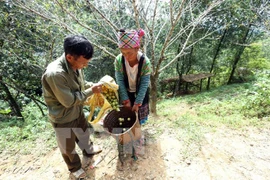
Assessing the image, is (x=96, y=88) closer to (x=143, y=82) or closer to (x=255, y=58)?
(x=143, y=82)

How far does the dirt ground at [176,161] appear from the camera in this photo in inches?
79.6

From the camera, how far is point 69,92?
4.88 feet

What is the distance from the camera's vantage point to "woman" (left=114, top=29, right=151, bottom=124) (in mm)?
1699

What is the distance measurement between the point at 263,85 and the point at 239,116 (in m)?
0.90

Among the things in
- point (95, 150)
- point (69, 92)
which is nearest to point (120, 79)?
point (69, 92)

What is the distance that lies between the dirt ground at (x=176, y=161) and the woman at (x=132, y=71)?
2.20 ft

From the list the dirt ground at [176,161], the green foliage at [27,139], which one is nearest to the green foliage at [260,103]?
the dirt ground at [176,161]

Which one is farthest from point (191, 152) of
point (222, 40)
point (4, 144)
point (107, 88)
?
point (222, 40)

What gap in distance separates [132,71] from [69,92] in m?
0.80

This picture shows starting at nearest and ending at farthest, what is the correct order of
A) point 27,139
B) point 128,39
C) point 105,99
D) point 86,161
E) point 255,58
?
point 128,39 < point 105,99 < point 86,161 < point 27,139 < point 255,58

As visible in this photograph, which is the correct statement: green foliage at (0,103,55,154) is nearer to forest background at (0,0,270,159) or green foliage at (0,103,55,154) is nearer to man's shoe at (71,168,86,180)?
forest background at (0,0,270,159)

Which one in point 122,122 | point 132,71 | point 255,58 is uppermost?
point 132,71

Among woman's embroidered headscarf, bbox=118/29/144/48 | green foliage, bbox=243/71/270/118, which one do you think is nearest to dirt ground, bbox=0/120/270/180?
green foliage, bbox=243/71/270/118

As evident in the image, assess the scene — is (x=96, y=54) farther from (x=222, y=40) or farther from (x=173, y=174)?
(x=222, y=40)
